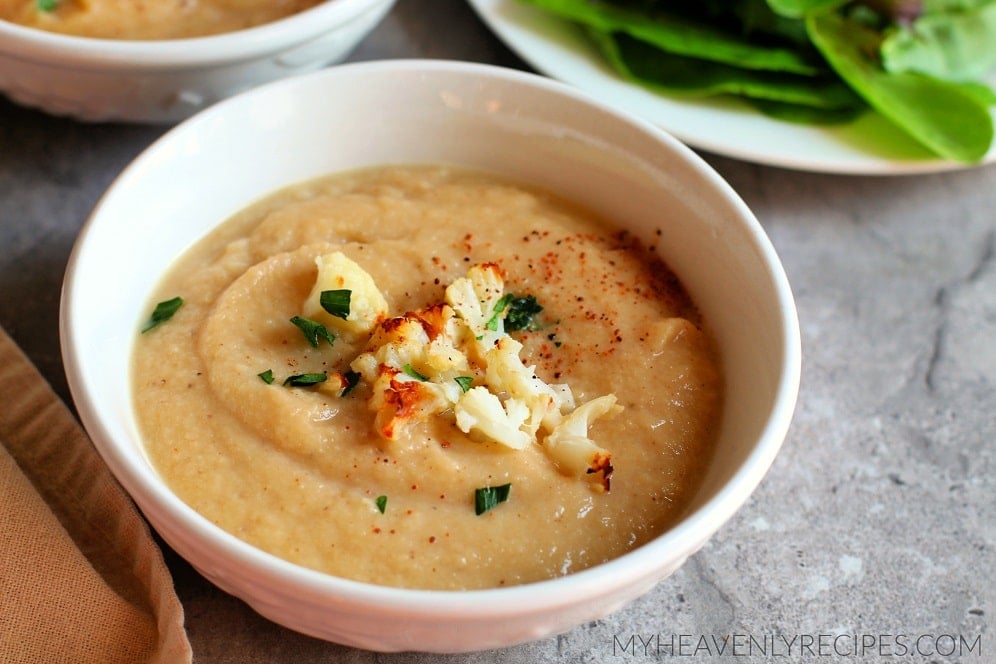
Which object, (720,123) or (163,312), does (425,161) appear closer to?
(163,312)

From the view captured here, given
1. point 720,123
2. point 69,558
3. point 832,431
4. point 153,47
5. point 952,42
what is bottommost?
point 832,431

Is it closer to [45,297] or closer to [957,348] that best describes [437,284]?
[45,297]

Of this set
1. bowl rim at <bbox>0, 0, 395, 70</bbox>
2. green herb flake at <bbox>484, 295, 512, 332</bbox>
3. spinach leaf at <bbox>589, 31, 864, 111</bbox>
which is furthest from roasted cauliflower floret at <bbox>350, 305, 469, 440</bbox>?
spinach leaf at <bbox>589, 31, 864, 111</bbox>

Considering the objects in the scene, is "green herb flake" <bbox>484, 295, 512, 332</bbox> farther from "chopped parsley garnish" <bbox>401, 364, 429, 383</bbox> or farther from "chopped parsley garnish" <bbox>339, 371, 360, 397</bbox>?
"chopped parsley garnish" <bbox>339, 371, 360, 397</bbox>

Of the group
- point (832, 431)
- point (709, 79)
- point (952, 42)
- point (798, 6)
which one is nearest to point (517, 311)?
point (832, 431)

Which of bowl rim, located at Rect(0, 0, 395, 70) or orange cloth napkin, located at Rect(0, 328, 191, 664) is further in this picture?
bowl rim, located at Rect(0, 0, 395, 70)

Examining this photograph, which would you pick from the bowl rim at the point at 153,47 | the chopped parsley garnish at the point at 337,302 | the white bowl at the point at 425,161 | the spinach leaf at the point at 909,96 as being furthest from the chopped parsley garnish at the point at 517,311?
the spinach leaf at the point at 909,96

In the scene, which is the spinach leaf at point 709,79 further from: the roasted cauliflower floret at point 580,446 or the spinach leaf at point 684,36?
the roasted cauliflower floret at point 580,446
